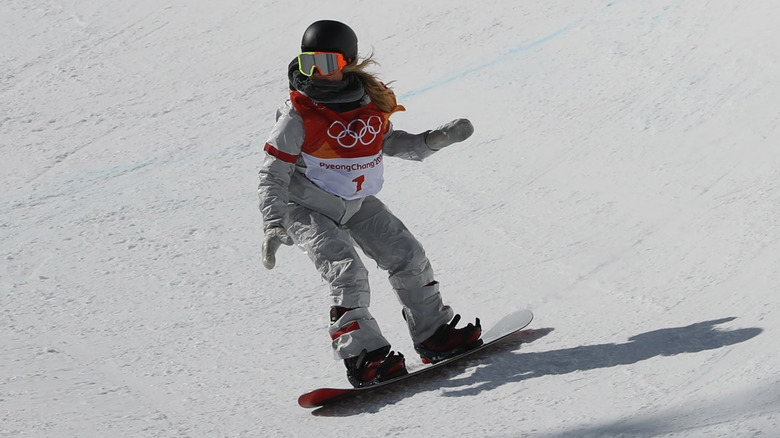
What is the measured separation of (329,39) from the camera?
3795 mm

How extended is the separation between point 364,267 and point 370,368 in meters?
0.40

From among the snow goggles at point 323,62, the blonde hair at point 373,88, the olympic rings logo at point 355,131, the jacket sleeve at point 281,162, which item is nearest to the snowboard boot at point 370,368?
the jacket sleeve at point 281,162

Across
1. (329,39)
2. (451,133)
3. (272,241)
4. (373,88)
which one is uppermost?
(329,39)

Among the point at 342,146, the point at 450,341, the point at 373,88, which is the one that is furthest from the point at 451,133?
the point at 450,341

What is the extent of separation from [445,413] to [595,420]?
0.58m

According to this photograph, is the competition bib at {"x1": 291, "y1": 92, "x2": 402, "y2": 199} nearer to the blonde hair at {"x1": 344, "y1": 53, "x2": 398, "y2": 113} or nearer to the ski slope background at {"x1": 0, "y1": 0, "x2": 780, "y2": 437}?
the blonde hair at {"x1": 344, "y1": 53, "x2": 398, "y2": 113}

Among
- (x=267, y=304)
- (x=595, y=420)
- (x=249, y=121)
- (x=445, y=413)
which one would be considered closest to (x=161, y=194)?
(x=249, y=121)

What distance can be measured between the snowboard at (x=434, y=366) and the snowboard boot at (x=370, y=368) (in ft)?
0.08

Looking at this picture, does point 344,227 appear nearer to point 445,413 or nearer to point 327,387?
point 327,387

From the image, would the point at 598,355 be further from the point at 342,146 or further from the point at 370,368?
the point at 342,146

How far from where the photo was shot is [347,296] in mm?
3750

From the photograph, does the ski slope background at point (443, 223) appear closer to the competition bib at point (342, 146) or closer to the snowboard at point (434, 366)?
the snowboard at point (434, 366)

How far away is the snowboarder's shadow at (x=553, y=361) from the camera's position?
3705mm

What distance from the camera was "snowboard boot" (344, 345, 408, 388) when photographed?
12.4ft
